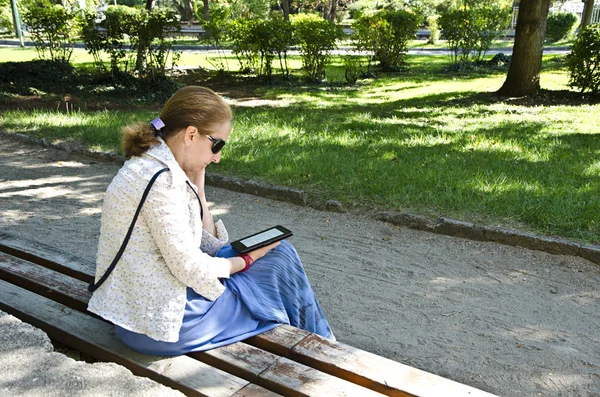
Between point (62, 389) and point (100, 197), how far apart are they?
438cm

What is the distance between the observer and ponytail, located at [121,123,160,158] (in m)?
2.48

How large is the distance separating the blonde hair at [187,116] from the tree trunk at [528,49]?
11.0 meters

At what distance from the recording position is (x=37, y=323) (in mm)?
2797

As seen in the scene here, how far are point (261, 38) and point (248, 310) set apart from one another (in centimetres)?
1288

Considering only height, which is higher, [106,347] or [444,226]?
[106,347]

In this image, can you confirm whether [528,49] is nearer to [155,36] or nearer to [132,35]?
[155,36]

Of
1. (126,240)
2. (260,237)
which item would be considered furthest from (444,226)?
(126,240)

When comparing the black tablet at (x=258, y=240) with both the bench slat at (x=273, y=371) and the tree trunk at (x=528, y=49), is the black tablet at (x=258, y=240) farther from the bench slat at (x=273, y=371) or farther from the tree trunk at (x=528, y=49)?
the tree trunk at (x=528, y=49)

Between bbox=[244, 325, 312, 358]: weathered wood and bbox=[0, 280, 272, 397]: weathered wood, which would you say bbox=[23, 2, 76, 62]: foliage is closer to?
bbox=[0, 280, 272, 397]: weathered wood

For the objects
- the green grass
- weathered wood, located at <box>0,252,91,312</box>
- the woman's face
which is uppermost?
the woman's face

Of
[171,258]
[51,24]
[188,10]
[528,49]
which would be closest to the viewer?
[171,258]

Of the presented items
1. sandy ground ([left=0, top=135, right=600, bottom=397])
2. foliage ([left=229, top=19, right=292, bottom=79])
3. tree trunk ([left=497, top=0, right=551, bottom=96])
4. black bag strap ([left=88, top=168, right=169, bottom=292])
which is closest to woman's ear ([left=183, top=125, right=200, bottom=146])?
black bag strap ([left=88, top=168, right=169, bottom=292])

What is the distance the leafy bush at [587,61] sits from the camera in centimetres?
1158

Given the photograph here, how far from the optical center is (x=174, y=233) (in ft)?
7.72
